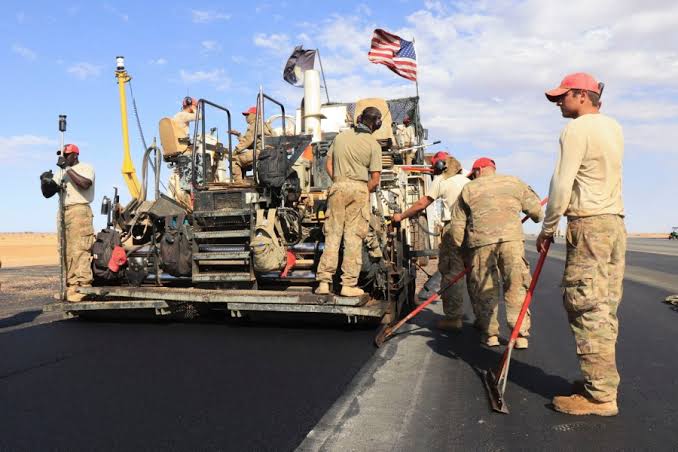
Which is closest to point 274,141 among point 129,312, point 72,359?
point 129,312

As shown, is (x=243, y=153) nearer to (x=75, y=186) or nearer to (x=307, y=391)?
(x=75, y=186)

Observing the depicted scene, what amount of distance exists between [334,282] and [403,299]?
106 centimetres

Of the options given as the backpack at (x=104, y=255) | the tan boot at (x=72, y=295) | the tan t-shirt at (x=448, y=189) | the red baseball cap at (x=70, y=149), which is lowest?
the tan boot at (x=72, y=295)

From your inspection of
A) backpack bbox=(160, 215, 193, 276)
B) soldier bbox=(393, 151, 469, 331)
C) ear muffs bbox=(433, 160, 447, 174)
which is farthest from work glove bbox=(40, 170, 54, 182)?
ear muffs bbox=(433, 160, 447, 174)

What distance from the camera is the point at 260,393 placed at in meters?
3.93

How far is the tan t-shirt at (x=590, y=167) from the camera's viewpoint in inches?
135

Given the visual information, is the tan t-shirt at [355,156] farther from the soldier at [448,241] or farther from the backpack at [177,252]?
the backpack at [177,252]

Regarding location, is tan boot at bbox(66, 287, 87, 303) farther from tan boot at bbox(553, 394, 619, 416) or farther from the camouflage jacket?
tan boot at bbox(553, 394, 619, 416)

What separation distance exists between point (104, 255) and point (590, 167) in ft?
18.4

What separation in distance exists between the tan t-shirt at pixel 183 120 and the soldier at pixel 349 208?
14.6 ft

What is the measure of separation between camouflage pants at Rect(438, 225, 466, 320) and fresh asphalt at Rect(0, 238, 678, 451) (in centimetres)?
30

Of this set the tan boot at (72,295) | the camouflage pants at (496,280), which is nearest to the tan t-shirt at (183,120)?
the tan boot at (72,295)

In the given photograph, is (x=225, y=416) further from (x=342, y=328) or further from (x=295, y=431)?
(x=342, y=328)

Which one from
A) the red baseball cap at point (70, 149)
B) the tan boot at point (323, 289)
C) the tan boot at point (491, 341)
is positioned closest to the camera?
the tan boot at point (491, 341)
